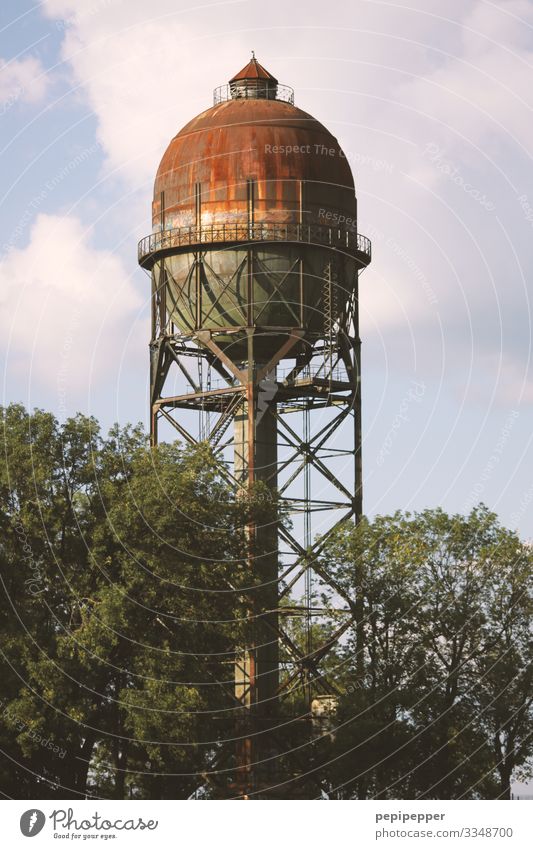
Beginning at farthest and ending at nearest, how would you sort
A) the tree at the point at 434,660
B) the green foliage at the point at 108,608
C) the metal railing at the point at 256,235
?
the metal railing at the point at 256,235 → the tree at the point at 434,660 → the green foliage at the point at 108,608

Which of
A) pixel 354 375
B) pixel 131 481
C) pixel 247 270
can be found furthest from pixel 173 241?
pixel 131 481

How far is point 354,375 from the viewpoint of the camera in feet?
221

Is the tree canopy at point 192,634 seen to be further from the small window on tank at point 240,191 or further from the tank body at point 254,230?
the small window on tank at point 240,191

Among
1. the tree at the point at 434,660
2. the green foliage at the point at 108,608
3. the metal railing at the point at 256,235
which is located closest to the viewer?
the green foliage at the point at 108,608

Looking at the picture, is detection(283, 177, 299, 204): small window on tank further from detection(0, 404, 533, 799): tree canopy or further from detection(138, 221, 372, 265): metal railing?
detection(0, 404, 533, 799): tree canopy

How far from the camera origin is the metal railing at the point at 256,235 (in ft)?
217

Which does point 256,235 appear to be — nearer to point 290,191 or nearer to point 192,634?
point 290,191

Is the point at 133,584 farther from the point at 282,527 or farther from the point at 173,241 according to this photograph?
the point at 173,241

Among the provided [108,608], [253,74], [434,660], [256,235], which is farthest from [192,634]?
[253,74]

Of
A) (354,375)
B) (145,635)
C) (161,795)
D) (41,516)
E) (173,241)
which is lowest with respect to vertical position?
(161,795)

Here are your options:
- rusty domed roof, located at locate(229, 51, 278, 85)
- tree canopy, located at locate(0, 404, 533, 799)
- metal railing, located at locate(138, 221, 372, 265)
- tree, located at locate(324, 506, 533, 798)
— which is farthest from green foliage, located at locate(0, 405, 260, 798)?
rusty domed roof, located at locate(229, 51, 278, 85)

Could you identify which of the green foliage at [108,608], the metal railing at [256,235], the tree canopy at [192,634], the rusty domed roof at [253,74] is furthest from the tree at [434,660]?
the rusty domed roof at [253,74]

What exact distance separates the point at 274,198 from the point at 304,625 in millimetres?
15988

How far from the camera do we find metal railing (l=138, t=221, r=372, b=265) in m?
66.1
